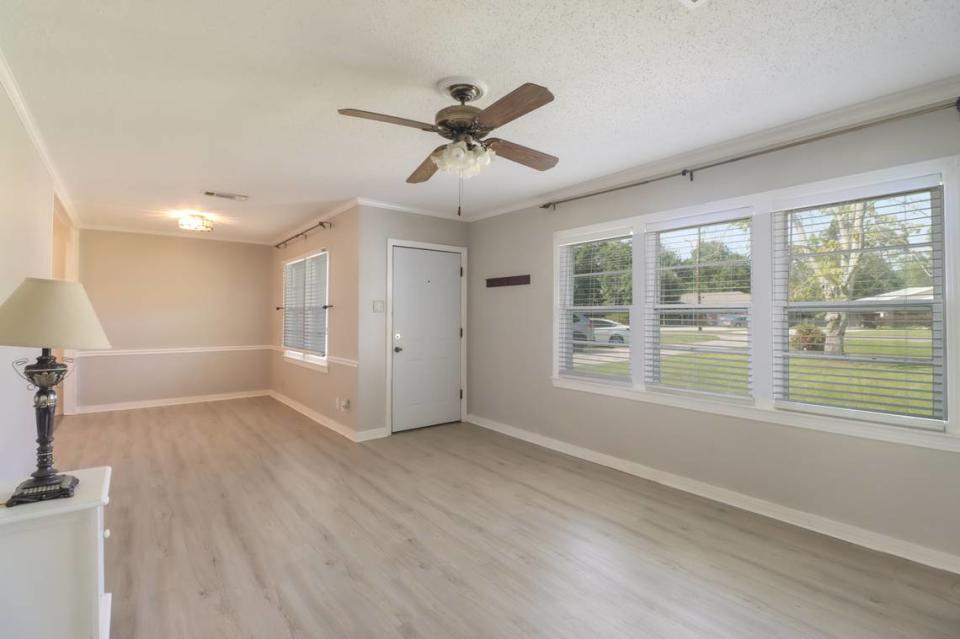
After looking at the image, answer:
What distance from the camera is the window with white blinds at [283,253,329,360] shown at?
550 cm

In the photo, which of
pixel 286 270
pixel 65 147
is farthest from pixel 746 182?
pixel 286 270

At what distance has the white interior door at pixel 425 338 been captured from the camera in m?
4.93

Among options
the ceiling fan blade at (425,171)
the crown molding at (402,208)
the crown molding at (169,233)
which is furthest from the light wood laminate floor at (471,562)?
the crown molding at (169,233)

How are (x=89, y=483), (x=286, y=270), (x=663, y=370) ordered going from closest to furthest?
(x=89, y=483), (x=663, y=370), (x=286, y=270)

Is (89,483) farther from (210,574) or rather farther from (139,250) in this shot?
(139,250)

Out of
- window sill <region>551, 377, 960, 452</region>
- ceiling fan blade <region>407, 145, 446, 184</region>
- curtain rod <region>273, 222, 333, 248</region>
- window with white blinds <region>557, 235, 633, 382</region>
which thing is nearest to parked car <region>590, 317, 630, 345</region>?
window with white blinds <region>557, 235, 633, 382</region>

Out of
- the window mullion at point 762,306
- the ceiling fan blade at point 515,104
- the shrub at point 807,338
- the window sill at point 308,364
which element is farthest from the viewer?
the window sill at point 308,364

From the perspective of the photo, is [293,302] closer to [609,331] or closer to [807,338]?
[609,331]

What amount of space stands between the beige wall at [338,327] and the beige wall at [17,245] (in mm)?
2370

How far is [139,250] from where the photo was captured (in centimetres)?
618

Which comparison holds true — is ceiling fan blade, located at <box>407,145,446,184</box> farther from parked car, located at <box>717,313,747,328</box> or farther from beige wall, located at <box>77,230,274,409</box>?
beige wall, located at <box>77,230,274,409</box>

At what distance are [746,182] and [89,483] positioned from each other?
155 inches

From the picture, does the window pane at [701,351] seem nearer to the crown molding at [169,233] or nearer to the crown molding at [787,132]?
the crown molding at [787,132]

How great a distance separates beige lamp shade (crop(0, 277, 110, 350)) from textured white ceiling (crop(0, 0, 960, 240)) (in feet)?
3.80
